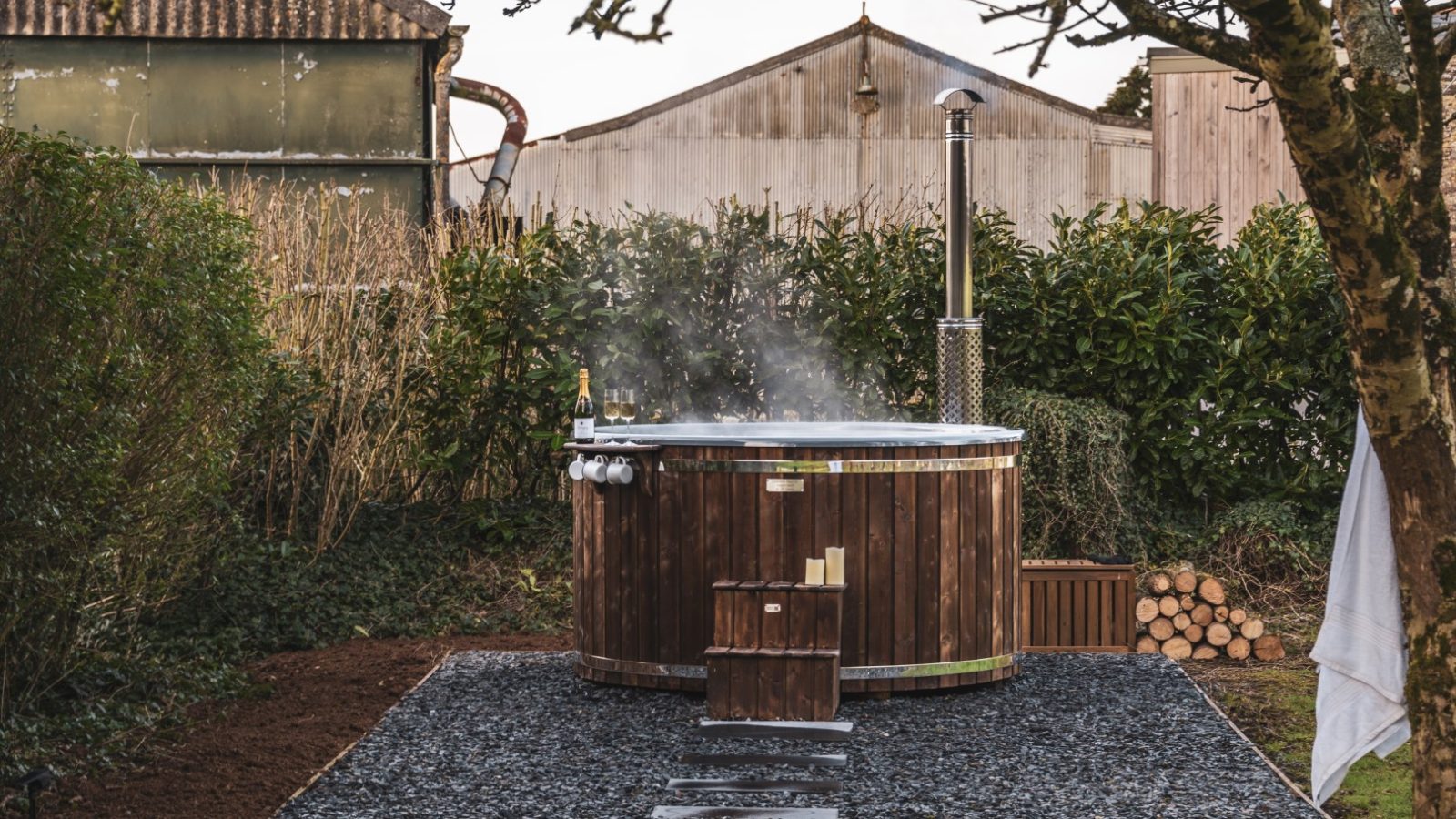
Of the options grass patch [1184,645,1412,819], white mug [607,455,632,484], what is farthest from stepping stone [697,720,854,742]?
grass patch [1184,645,1412,819]

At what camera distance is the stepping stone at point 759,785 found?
4.91 m

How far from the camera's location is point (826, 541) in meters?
6.27

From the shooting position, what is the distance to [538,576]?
9273mm

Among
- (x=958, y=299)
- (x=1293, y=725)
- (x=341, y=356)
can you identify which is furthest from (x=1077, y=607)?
(x=341, y=356)

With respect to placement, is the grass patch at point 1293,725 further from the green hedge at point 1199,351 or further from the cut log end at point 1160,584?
the green hedge at point 1199,351

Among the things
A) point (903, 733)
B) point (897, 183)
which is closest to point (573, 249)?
point (903, 733)

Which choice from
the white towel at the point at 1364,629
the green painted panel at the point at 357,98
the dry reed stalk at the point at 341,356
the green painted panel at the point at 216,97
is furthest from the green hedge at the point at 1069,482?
the green painted panel at the point at 216,97

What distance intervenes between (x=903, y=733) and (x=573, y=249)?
4734 millimetres

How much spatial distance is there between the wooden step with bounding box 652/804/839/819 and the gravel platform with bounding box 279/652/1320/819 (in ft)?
0.23

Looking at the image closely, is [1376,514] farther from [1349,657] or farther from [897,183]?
[897,183]

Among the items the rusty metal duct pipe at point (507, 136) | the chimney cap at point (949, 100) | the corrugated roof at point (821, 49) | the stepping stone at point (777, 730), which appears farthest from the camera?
the corrugated roof at point (821, 49)

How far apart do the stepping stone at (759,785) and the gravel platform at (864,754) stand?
0.17 feet

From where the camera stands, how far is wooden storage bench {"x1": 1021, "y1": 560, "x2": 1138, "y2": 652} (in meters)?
7.61

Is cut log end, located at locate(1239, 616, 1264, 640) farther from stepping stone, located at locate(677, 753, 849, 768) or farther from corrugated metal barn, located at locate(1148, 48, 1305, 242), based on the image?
corrugated metal barn, located at locate(1148, 48, 1305, 242)
